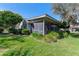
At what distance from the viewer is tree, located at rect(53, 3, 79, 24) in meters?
3.75

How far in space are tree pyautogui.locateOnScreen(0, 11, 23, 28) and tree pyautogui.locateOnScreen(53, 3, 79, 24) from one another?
49 cm

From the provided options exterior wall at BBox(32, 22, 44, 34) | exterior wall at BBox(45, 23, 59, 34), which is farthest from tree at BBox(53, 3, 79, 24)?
exterior wall at BBox(32, 22, 44, 34)

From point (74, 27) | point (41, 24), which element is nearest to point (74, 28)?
point (74, 27)

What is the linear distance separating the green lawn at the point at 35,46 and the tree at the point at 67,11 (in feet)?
0.80

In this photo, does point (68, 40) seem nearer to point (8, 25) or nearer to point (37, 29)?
point (37, 29)

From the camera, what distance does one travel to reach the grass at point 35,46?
3.70 meters

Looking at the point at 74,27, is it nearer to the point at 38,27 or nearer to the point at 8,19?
the point at 38,27

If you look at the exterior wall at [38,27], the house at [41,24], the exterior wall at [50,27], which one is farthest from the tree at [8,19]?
the exterior wall at [50,27]

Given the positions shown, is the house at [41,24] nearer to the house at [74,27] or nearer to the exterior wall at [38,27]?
the exterior wall at [38,27]

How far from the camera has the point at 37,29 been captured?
3.77 m

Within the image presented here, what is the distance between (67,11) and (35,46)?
1.99 feet

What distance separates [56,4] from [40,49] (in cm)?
61

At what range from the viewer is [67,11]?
3771mm

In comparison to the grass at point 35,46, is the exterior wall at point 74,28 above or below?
above
